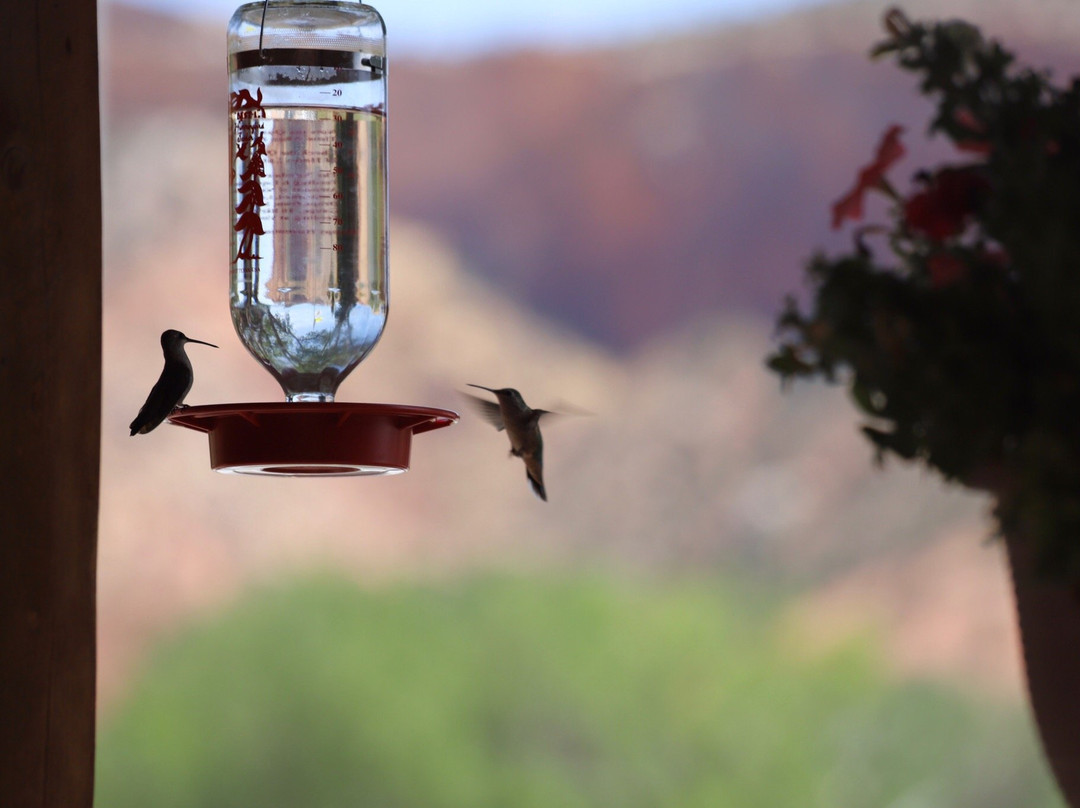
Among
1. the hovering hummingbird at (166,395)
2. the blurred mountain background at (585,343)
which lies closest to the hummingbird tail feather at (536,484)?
the hovering hummingbird at (166,395)

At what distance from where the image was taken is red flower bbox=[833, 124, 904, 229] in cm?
74

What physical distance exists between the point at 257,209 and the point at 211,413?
0.21 metres

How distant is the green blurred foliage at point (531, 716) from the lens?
6.54 metres

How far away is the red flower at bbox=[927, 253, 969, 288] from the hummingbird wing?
24.3 inches

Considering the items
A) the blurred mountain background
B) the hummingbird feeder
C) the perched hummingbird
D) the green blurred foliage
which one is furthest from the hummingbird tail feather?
the blurred mountain background

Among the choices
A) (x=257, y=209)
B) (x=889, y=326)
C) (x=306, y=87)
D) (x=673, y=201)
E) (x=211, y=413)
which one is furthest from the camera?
(x=673, y=201)

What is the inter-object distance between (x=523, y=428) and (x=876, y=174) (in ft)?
1.82

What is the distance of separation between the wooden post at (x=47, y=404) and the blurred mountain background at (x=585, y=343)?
5.67 metres

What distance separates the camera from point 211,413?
106cm

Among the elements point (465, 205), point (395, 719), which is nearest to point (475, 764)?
point (395, 719)

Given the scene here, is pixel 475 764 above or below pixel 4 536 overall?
below

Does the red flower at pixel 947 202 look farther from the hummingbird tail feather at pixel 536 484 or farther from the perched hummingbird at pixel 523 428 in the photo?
the hummingbird tail feather at pixel 536 484

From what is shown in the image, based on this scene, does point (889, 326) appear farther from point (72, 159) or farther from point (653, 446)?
point (653, 446)

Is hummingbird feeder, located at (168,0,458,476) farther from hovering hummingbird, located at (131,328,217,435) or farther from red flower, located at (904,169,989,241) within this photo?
red flower, located at (904,169,989,241)
